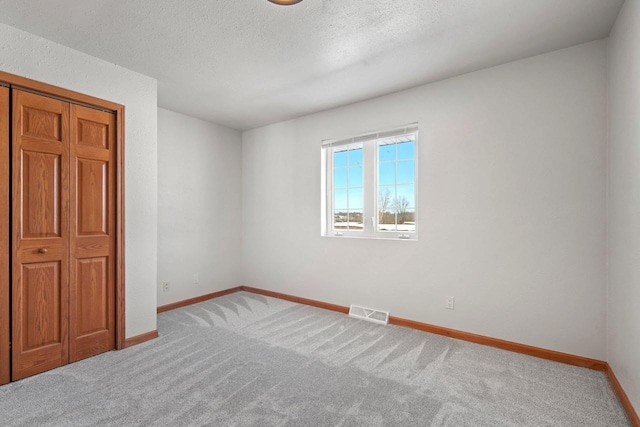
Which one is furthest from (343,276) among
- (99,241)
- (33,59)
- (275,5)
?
(33,59)

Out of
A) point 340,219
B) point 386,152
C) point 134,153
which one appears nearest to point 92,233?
point 134,153

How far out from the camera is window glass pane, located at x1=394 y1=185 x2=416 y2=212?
11.1ft

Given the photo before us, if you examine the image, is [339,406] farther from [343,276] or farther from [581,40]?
[581,40]

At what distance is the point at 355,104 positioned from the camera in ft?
12.3

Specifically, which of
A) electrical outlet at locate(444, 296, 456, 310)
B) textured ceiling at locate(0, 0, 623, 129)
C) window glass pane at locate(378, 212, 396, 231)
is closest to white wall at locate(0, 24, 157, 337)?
textured ceiling at locate(0, 0, 623, 129)

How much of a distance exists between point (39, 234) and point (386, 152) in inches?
127

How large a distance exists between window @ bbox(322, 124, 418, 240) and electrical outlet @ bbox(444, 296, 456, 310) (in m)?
0.68

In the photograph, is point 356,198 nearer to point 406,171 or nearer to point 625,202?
point 406,171

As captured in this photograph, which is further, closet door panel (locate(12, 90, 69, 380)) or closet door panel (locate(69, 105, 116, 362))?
closet door panel (locate(69, 105, 116, 362))

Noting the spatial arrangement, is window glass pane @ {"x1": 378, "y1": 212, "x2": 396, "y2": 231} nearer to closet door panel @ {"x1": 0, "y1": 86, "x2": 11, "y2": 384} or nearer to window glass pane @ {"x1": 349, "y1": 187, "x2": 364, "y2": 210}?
window glass pane @ {"x1": 349, "y1": 187, "x2": 364, "y2": 210}

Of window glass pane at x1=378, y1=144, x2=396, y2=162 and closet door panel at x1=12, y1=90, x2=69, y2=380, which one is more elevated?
window glass pane at x1=378, y1=144, x2=396, y2=162

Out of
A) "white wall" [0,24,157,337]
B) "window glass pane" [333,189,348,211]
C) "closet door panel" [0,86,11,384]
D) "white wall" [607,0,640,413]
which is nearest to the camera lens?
"white wall" [607,0,640,413]

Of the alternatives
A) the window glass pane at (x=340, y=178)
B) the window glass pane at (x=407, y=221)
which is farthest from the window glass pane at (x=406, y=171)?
the window glass pane at (x=340, y=178)

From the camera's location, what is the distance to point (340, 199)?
402cm
